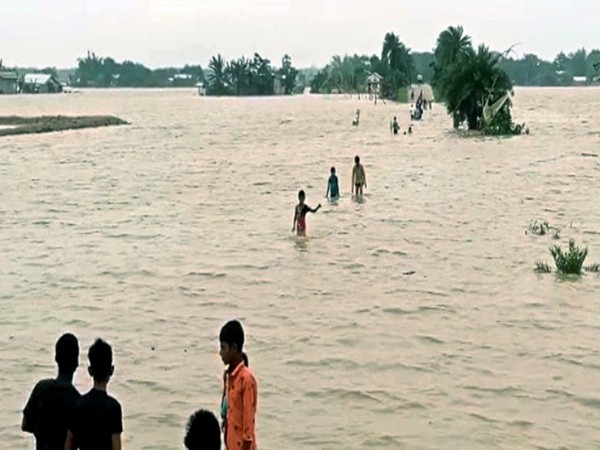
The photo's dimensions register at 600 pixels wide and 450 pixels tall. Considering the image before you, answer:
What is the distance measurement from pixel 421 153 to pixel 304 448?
38836mm

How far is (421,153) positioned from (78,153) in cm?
1807

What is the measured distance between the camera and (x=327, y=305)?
1524 cm

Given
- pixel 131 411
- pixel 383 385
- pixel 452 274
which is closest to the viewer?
pixel 131 411

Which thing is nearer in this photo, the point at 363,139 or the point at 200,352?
the point at 200,352

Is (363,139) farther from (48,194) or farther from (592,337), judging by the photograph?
(592,337)

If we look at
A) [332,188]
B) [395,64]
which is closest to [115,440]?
[332,188]

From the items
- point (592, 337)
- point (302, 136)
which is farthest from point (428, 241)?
point (302, 136)

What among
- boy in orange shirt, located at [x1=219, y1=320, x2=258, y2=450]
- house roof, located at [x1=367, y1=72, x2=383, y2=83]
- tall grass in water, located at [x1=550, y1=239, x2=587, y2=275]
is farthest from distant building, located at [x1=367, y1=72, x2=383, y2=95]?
boy in orange shirt, located at [x1=219, y1=320, x2=258, y2=450]

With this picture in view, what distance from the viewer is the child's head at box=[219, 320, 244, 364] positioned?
5.50 m

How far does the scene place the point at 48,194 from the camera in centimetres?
3300

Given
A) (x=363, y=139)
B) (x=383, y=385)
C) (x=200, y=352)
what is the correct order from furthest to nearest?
(x=363, y=139)
(x=200, y=352)
(x=383, y=385)

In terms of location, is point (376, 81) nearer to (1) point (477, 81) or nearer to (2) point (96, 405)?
(1) point (477, 81)

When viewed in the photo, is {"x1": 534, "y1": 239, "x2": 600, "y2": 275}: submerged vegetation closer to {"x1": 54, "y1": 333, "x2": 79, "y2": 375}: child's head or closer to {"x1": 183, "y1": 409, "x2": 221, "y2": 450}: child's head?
{"x1": 54, "y1": 333, "x2": 79, "y2": 375}: child's head

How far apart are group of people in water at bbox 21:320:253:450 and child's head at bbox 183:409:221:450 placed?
712mm
